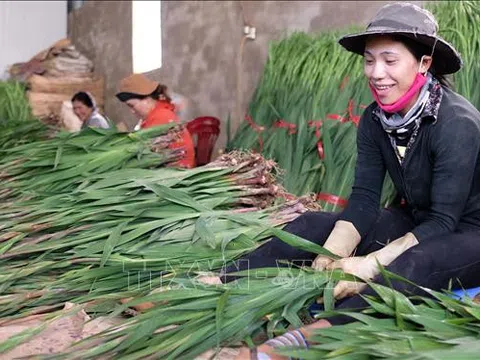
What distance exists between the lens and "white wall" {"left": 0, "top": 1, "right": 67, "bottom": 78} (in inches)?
303

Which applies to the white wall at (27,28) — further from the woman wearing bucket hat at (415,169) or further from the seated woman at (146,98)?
the woman wearing bucket hat at (415,169)

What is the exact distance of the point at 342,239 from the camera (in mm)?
2230

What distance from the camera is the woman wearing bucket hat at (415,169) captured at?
6.64 ft

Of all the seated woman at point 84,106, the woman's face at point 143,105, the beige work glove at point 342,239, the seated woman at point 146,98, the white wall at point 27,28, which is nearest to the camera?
the beige work glove at point 342,239

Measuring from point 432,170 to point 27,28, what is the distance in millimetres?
6477

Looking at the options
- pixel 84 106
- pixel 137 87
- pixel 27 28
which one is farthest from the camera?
pixel 27 28

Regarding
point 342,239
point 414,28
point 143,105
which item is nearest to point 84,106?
point 143,105

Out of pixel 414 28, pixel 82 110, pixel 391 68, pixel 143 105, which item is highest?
pixel 414 28

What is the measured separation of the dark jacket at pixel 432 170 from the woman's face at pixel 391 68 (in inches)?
4.2

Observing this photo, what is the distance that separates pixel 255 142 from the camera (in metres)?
3.96

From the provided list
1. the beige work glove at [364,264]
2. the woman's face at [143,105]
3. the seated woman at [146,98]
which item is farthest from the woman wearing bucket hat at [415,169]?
the woman's face at [143,105]

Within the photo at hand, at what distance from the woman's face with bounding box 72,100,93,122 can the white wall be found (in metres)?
2.17

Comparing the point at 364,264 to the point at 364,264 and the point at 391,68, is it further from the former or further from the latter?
the point at 391,68

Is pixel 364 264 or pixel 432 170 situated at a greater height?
pixel 432 170
